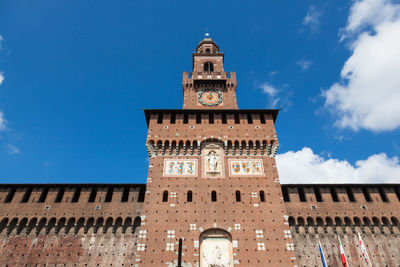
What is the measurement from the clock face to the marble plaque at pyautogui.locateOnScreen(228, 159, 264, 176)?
757 centimetres

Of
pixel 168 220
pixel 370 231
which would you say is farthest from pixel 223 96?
pixel 370 231

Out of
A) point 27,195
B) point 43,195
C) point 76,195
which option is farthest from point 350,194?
point 27,195

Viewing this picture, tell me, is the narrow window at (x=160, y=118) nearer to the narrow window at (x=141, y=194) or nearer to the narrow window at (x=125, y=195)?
the narrow window at (x=141, y=194)

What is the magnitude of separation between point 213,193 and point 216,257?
13.8ft

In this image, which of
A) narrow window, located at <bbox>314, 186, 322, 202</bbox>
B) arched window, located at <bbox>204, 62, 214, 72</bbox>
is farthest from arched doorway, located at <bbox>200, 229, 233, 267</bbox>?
arched window, located at <bbox>204, 62, 214, 72</bbox>

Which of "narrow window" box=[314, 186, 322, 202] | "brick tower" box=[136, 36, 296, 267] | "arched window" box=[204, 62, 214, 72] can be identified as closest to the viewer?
"brick tower" box=[136, 36, 296, 267]

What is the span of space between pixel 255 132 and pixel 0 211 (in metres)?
20.5

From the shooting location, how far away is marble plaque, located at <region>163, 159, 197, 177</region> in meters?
20.7

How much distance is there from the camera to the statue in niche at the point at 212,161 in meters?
20.8

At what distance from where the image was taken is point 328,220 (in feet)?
69.1

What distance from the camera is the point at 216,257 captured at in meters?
17.6

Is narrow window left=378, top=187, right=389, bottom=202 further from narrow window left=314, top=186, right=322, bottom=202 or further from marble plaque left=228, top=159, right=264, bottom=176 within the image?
marble plaque left=228, top=159, right=264, bottom=176

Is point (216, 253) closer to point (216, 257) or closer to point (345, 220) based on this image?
point (216, 257)

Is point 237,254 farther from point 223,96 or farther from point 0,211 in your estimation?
point 0,211
